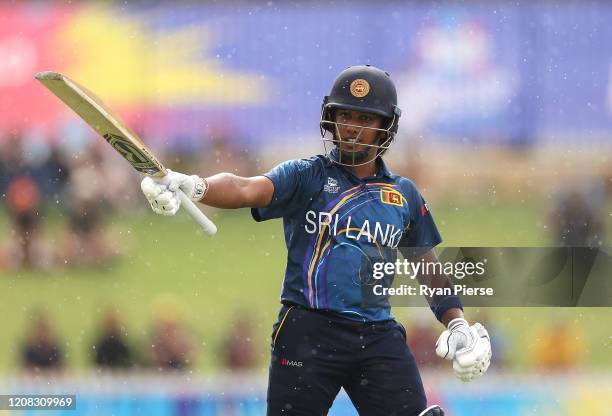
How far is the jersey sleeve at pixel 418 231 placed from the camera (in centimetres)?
421

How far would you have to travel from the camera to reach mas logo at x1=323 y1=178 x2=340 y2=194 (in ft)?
13.1

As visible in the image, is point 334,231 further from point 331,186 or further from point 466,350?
point 466,350

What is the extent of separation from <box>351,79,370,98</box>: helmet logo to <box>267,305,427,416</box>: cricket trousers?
2.63 feet

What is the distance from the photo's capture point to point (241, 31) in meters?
6.68

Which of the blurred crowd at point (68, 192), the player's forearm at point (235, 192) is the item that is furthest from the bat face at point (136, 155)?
the blurred crowd at point (68, 192)

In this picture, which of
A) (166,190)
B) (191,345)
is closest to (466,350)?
(166,190)

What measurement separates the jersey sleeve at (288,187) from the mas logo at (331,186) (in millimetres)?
53

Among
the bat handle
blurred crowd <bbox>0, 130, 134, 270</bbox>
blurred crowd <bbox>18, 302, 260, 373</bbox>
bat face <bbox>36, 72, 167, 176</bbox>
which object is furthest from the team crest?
blurred crowd <bbox>0, 130, 134, 270</bbox>

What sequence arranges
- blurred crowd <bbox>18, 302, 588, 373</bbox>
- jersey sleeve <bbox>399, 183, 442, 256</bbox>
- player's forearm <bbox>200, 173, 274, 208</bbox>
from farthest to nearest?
blurred crowd <bbox>18, 302, 588, 373</bbox> → jersey sleeve <bbox>399, 183, 442, 256</bbox> → player's forearm <bbox>200, 173, 274, 208</bbox>

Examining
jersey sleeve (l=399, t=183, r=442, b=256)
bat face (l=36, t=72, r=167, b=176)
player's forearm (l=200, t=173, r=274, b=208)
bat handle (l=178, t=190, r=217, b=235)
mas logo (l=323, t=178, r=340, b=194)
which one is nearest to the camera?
bat face (l=36, t=72, r=167, b=176)

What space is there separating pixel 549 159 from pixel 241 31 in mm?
2024

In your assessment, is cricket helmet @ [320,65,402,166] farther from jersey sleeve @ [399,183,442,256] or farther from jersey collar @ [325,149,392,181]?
jersey sleeve @ [399,183,442,256]

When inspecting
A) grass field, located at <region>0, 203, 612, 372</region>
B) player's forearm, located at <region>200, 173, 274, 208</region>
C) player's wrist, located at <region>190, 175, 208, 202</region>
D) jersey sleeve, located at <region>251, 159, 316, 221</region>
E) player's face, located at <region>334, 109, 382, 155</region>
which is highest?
grass field, located at <region>0, 203, 612, 372</region>

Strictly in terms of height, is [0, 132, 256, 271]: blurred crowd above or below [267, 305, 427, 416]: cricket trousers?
above
